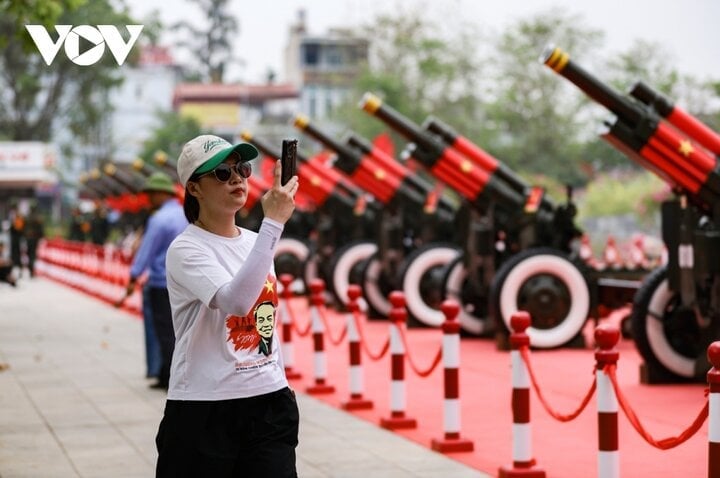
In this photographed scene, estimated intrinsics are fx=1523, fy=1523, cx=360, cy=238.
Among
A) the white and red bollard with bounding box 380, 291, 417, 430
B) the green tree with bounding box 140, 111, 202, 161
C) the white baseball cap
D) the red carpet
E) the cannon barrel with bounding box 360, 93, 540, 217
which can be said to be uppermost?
the green tree with bounding box 140, 111, 202, 161

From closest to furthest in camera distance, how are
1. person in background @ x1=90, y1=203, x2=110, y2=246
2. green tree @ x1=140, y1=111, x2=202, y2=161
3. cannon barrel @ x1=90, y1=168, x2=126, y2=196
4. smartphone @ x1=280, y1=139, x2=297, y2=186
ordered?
smartphone @ x1=280, y1=139, x2=297, y2=186 → person in background @ x1=90, y1=203, x2=110, y2=246 → cannon barrel @ x1=90, y1=168, x2=126, y2=196 → green tree @ x1=140, y1=111, x2=202, y2=161

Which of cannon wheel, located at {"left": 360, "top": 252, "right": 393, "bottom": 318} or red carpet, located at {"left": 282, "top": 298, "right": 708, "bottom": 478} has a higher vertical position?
cannon wheel, located at {"left": 360, "top": 252, "right": 393, "bottom": 318}

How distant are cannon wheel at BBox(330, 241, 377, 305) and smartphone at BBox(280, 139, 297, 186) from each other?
16.7 m

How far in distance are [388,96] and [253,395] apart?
5186cm

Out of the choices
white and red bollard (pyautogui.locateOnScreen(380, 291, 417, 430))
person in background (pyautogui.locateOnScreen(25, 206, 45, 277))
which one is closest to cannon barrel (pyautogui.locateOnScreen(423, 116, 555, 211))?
white and red bollard (pyautogui.locateOnScreen(380, 291, 417, 430))

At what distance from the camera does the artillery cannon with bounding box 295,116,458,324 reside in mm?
20406

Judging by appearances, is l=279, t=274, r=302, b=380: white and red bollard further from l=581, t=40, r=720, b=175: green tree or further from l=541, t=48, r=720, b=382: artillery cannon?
l=581, t=40, r=720, b=175: green tree

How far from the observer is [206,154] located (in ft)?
17.1

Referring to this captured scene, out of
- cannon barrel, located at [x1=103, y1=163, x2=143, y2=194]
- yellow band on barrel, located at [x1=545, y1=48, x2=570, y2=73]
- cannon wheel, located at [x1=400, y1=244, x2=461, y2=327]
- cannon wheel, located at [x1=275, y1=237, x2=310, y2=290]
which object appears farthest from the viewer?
cannon barrel, located at [x1=103, y1=163, x2=143, y2=194]

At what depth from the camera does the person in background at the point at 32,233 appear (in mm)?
36594

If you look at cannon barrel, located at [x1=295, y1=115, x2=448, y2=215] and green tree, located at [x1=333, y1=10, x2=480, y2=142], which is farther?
green tree, located at [x1=333, y1=10, x2=480, y2=142]

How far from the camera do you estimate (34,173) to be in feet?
203

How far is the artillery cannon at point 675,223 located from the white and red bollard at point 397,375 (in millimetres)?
2593

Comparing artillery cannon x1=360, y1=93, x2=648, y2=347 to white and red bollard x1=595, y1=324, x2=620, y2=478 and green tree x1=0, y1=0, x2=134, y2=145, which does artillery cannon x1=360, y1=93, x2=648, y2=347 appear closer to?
white and red bollard x1=595, y1=324, x2=620, y2=478
